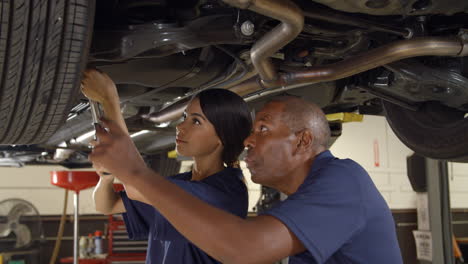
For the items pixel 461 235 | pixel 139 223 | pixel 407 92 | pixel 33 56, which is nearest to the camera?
pixel 33 56

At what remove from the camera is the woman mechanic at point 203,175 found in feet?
3.84

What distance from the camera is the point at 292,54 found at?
1.44m

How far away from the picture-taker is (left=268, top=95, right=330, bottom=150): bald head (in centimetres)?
113

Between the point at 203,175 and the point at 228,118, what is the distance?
169 millimetres

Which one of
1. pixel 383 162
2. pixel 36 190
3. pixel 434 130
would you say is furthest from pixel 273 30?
pixel 383 162

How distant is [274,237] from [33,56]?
1.90ft

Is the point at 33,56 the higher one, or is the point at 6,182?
the point at 33,56

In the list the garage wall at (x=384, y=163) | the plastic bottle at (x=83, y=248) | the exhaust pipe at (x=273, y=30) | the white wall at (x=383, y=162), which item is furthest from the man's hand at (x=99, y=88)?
the garage wall at (x=384, y=163)

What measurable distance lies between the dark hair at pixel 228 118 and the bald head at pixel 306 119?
0.61ft

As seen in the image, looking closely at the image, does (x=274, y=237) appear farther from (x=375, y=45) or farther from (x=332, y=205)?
(x=375, y=45)

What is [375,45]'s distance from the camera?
1.42 m

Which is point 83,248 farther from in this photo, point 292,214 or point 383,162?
point 292,214

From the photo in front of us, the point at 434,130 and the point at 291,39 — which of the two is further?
the point at 434,130

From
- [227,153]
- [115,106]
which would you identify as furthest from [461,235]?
[115,106]
